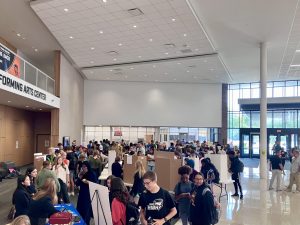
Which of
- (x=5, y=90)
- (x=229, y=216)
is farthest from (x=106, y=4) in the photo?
(x=229, y=216)

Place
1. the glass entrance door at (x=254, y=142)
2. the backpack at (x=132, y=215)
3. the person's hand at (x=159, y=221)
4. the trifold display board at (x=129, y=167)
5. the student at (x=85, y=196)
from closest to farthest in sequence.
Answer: the person's hand at (x=159, y=221) → the backpack at (x=132, y=215) → the student at (x=85, y=196) → the trifold display board at (x=129, y=167) → the glass entrance door at (x=254, y=142)

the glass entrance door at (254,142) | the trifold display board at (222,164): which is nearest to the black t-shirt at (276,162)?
the trifold display board at (222,164)

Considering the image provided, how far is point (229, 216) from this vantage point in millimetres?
7824

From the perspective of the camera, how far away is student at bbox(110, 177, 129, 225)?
12.7 ft

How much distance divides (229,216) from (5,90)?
831 cm

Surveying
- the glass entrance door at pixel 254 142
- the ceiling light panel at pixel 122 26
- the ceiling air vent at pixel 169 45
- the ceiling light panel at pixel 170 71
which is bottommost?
the glass entrance door at pixel 254 142

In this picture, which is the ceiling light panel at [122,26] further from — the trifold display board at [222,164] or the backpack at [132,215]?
the backpack at [132,215]

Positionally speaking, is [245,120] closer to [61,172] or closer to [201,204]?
[61,172]

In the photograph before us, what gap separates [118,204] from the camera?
12.9 ft

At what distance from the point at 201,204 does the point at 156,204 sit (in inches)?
42.1

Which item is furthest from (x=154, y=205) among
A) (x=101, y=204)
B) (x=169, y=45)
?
(x=169, y=45)

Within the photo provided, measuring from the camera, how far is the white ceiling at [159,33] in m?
11.5

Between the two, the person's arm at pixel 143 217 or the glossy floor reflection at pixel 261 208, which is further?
the glossy floor reflection at pixel 261 208

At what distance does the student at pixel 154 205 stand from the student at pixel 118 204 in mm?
443
